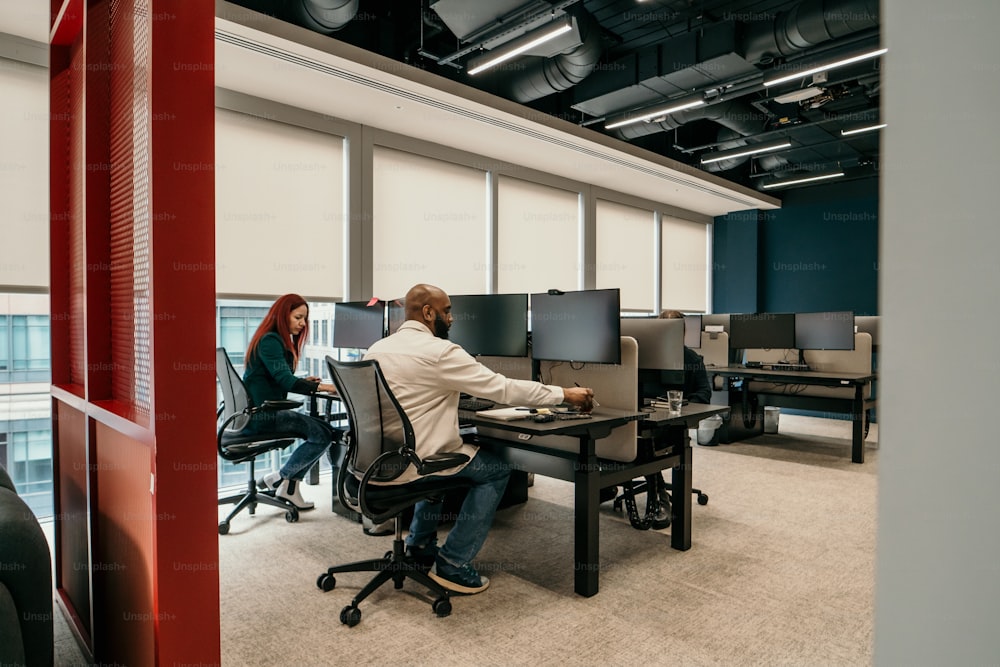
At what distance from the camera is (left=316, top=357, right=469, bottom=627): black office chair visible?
2.45 metres

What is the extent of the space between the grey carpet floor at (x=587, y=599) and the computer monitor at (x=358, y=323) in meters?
1.25

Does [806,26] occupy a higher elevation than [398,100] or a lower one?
higher

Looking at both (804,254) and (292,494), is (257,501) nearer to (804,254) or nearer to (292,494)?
(292,494)

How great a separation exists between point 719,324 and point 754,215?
132 inches

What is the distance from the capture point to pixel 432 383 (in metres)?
2.62

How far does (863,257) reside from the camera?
8.13m

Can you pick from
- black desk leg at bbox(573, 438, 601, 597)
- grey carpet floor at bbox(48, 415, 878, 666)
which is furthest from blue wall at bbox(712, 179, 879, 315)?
black desk leg at bbox(573, 438, 601, 597)

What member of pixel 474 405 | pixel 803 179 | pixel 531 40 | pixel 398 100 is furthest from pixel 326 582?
pixel 803 179

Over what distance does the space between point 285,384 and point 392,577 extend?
1.52 m

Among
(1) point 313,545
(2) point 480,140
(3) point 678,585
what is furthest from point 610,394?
(2) point 480,140

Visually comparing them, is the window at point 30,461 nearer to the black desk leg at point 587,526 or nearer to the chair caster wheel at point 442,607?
the chair caster wheel at point 442,607

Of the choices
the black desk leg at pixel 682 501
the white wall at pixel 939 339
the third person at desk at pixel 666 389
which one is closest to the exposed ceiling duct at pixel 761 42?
the third person at desk at pixel 666 389

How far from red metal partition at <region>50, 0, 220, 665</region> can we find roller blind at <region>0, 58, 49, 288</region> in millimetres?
2236

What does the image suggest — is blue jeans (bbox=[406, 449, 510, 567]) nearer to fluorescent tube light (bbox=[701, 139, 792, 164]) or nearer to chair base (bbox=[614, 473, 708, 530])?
chair base (bbox=[614, 473, 708, 530])
